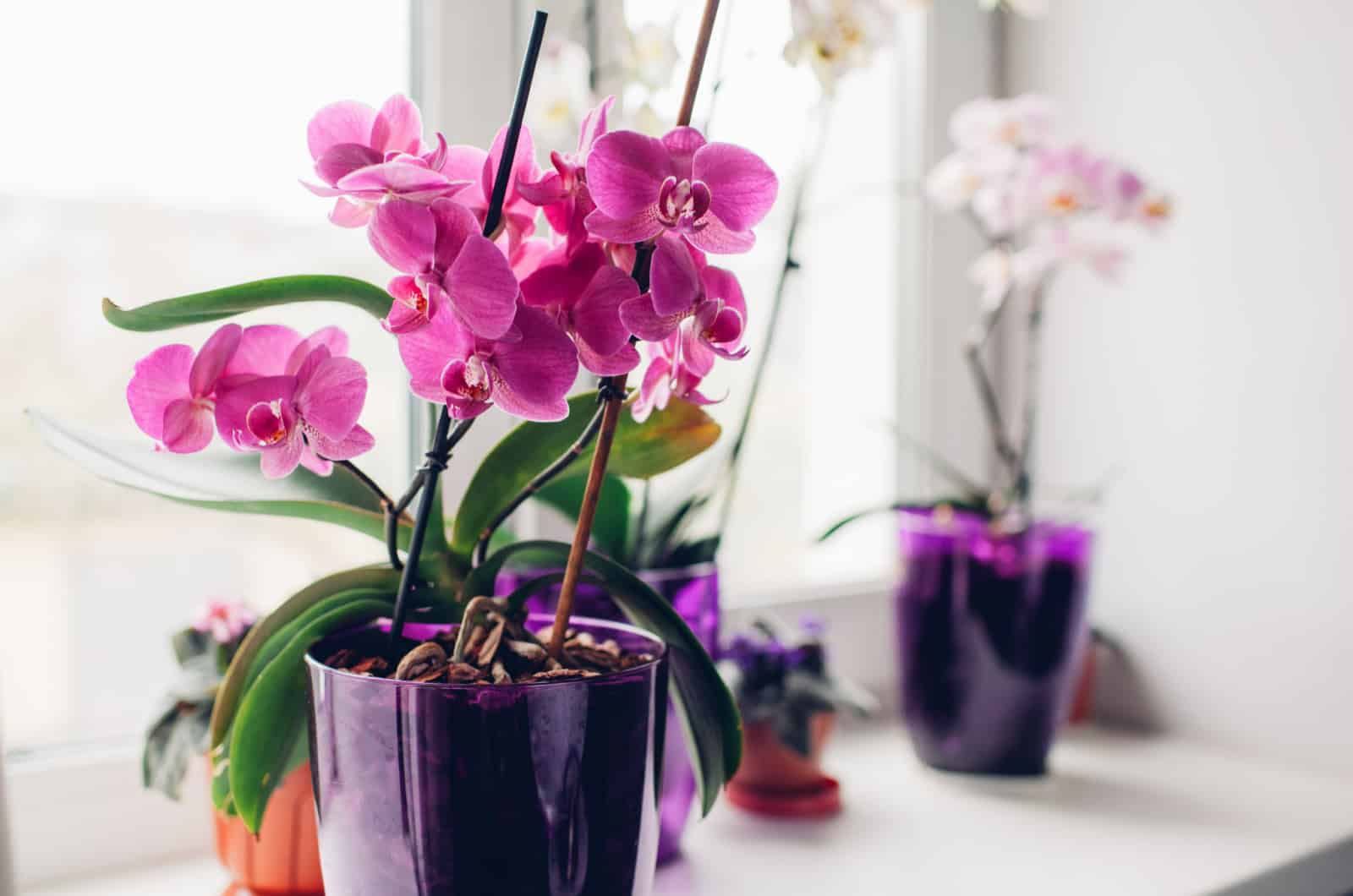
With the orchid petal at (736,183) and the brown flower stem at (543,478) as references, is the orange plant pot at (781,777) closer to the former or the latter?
the brown flower stem at (543,478)

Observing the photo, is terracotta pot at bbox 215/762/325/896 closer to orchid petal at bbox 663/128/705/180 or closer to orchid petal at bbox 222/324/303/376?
orchid petal at bbox 222/324/303/376

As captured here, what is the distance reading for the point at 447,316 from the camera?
45cm

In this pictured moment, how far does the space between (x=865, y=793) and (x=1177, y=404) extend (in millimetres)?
533

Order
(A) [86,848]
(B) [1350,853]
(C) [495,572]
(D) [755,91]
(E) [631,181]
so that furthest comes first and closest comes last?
(D) [755,91] → (B) [1350,853] → (A) [86,848] → (C) [495,572] → (E) [631,181]

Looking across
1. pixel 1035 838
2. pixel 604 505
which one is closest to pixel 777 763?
pixel 1035 838

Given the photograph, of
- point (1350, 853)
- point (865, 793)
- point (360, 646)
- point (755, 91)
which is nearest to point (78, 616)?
point (360, 646)

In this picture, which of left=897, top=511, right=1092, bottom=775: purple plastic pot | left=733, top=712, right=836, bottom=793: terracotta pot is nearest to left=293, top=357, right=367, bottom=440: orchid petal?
left=733, top=712, right=836, bottom=793: terracotta pot

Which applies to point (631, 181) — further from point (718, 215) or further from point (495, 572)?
point (495, 572)

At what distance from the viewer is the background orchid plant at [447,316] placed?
0.44m

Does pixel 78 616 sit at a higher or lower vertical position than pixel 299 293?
lower

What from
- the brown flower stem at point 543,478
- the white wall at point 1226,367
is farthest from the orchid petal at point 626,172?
the white wall at point 1226,367

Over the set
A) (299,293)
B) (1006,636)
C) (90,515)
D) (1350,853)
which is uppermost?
(299,293)

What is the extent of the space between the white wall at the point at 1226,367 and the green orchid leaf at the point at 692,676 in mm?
759

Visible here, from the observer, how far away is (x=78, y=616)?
831mm
